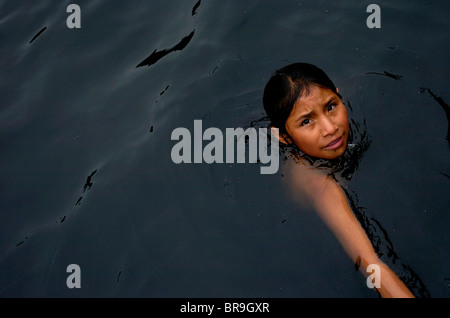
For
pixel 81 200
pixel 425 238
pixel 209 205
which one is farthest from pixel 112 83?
pixel 425 238

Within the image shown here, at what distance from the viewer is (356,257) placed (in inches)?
145

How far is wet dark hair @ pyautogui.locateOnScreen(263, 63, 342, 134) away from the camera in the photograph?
3701mm

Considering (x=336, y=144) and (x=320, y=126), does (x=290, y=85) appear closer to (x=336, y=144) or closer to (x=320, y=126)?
(x=320, y=126)

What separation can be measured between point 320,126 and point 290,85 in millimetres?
376

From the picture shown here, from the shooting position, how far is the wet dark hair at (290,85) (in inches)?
146

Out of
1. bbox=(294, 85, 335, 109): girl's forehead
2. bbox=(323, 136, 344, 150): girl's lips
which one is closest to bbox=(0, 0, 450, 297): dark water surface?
bbox=(323, 136, 344, 150): girl's lips

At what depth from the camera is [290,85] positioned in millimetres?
3719

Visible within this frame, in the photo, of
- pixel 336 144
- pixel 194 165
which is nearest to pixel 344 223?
pixel 336 144

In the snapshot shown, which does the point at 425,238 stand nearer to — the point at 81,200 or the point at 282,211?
the point at 282,211

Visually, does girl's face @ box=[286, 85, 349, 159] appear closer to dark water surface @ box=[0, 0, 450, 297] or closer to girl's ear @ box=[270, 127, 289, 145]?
girl's ear @ box=[270, 127, 289, 145]
